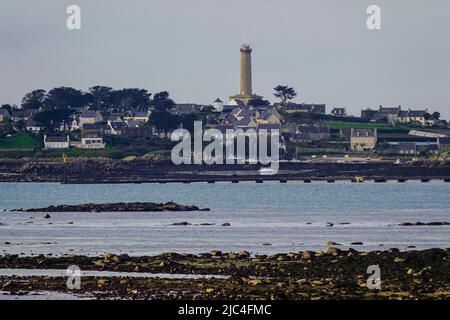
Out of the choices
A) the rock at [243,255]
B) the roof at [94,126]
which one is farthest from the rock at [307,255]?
the roof at [94,126]

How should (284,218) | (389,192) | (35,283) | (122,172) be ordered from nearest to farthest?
(35,283)
(284,218)
(389,192)
(122,172)

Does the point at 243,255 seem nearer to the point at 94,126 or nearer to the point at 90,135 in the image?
the point at 90,135

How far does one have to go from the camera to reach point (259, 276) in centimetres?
4750

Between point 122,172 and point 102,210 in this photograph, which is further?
point 122,172

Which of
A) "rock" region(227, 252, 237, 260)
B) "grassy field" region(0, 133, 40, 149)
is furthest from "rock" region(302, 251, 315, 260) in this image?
"grassy field" region(0, 133, 40, 149)

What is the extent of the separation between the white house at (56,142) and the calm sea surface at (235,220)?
42.1 m

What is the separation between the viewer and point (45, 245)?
62500 millimetres

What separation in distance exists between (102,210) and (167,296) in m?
52.0

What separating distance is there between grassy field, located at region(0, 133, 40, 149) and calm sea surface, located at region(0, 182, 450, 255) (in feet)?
142

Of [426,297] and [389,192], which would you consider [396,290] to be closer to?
[426,297]

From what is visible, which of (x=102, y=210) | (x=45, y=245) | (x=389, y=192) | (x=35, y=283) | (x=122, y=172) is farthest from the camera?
(x=122, y=172)

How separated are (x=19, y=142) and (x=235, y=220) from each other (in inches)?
4221

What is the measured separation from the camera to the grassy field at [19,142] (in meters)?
184

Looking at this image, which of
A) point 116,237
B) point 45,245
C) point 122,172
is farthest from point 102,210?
point 122,172
